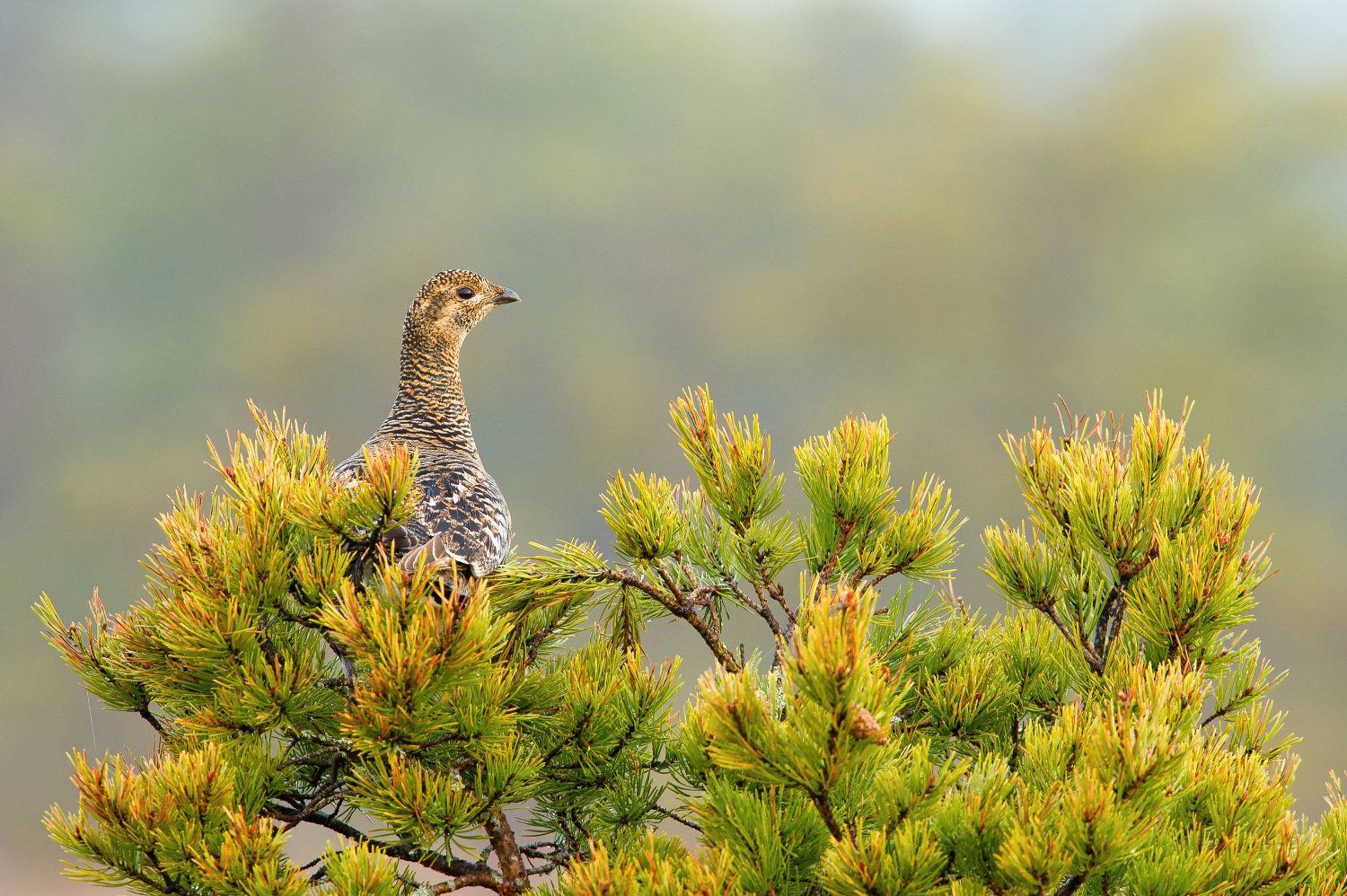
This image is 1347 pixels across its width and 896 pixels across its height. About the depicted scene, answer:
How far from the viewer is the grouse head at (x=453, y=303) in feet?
10.2

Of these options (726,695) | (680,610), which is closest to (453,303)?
(680,610)

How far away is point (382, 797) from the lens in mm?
1169

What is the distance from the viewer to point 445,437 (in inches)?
111

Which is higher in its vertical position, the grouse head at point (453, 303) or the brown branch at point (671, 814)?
the grouse head at point (453, 303)

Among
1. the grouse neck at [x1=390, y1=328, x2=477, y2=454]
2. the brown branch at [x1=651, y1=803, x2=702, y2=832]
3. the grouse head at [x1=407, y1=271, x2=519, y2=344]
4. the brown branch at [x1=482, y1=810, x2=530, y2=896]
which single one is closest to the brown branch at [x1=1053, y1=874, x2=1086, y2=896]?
the brown branch at [x1=651, y1=803, x2=702, y2=832]

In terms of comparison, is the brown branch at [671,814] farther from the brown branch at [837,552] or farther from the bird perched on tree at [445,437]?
the bird perched on tree at [445,437]

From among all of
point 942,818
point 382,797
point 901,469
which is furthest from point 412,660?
point 901,469

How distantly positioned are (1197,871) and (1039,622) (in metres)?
0.52

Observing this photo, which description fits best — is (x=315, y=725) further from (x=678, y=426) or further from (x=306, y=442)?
(x=678, y=426)

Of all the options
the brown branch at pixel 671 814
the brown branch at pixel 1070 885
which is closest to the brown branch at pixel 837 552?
the brown branch at pixel 671 814

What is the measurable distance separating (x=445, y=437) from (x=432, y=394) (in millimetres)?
177

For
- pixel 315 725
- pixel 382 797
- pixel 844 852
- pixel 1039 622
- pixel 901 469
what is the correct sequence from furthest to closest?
pixel 901 469 < pixel 1039 622 < pixel 315 725 < pixel 382 797 < pixel 844 852

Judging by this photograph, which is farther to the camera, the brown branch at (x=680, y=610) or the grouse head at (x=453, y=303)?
the grouse head at (x=453, y=303)

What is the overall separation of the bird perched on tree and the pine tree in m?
0.39
